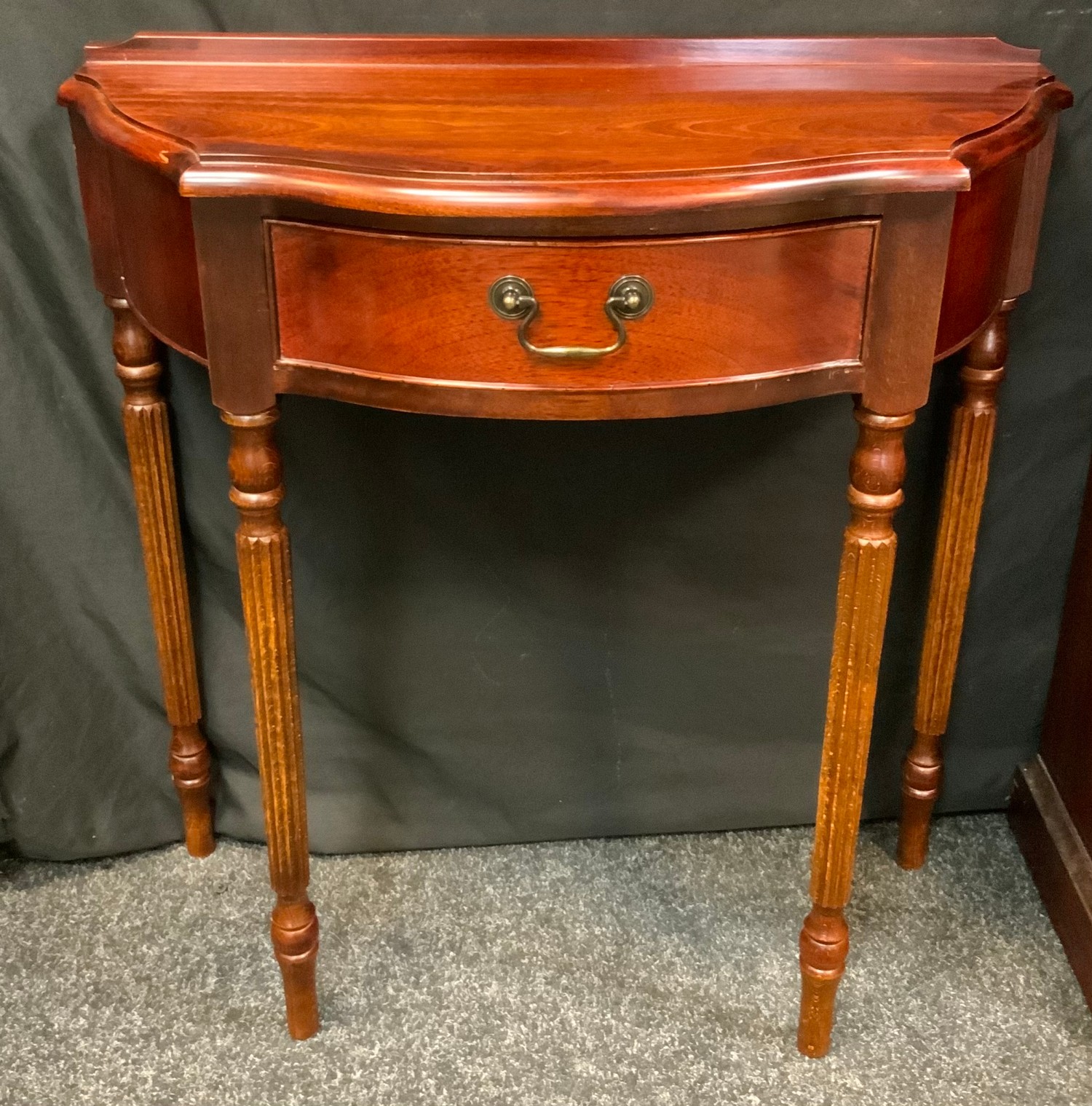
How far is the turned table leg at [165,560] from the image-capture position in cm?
130

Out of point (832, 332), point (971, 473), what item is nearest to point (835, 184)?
point (832, 332)

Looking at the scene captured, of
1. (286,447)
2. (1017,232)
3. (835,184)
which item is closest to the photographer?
(835,184)

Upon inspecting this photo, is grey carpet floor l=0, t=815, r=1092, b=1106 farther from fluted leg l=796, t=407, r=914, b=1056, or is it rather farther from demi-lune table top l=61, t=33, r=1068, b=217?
demi-lune table top l=61, t=33, r=1068, b=217

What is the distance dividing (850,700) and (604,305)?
1.36 ft

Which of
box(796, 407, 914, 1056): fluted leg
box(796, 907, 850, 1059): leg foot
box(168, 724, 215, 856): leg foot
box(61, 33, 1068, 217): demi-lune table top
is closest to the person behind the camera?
box(61, 33, 1068, 217): demi-lune table top

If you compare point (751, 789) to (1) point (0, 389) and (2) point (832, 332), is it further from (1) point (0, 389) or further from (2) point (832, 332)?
(1) point (0, 389)

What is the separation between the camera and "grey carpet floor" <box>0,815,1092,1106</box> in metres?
1.28

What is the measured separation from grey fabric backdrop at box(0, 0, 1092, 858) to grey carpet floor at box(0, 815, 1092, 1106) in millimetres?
63

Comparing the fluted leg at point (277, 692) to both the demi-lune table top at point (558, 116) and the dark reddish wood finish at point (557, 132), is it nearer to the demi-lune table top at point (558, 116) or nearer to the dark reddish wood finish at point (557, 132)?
the dark reddish wood finish at point (557, 132)

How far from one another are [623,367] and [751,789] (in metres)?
0.78

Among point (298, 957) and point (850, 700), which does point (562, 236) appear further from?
point (298, 957)

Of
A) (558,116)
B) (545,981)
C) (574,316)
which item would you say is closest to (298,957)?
(545,981)

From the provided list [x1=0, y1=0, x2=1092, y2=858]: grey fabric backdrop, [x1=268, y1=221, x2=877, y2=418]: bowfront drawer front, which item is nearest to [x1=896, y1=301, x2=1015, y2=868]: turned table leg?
[x1=0, y1=0, x2=1092, y2=858]: grey fabric backdrop

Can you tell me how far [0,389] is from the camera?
1.34 m
